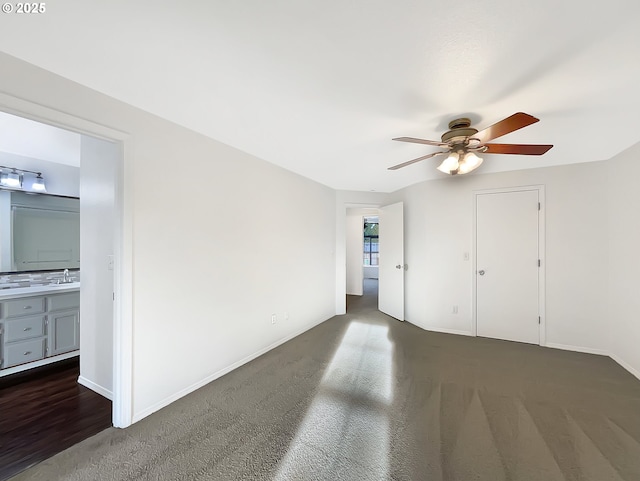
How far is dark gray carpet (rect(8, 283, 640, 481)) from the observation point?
1521mm

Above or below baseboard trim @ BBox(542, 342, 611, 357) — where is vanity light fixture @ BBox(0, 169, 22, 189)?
above

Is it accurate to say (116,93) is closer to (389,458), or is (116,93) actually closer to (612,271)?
(389,458)

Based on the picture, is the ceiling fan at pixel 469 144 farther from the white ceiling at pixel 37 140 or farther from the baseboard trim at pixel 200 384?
the white ceiling at pixel 37 140

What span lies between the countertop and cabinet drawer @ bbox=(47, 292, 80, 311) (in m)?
0.08

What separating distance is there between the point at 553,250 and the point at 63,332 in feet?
19.7

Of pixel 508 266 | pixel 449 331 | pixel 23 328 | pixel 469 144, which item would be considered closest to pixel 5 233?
pixel 23 328

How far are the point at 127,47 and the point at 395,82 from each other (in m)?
1.48

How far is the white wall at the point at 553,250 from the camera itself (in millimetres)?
3150

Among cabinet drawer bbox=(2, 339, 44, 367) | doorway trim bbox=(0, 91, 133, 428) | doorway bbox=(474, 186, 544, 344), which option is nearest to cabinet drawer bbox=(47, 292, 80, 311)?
cabinet drawer bbox=(2, 339, 44, 367)

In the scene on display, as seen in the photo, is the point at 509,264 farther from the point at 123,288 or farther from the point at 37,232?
the point at 37,232

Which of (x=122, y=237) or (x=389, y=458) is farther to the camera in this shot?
(x=122, y=237)

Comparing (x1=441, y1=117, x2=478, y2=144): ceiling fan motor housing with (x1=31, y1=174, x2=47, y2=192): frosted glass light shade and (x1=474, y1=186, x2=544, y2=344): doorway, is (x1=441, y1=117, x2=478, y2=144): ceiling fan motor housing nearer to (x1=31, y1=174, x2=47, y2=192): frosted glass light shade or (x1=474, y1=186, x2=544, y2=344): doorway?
(x1=474, y1=186, x2=544, y2=344): doorway

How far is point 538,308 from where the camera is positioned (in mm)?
3418

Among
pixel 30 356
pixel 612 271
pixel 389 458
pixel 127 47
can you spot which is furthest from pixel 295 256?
pixel 612 271
